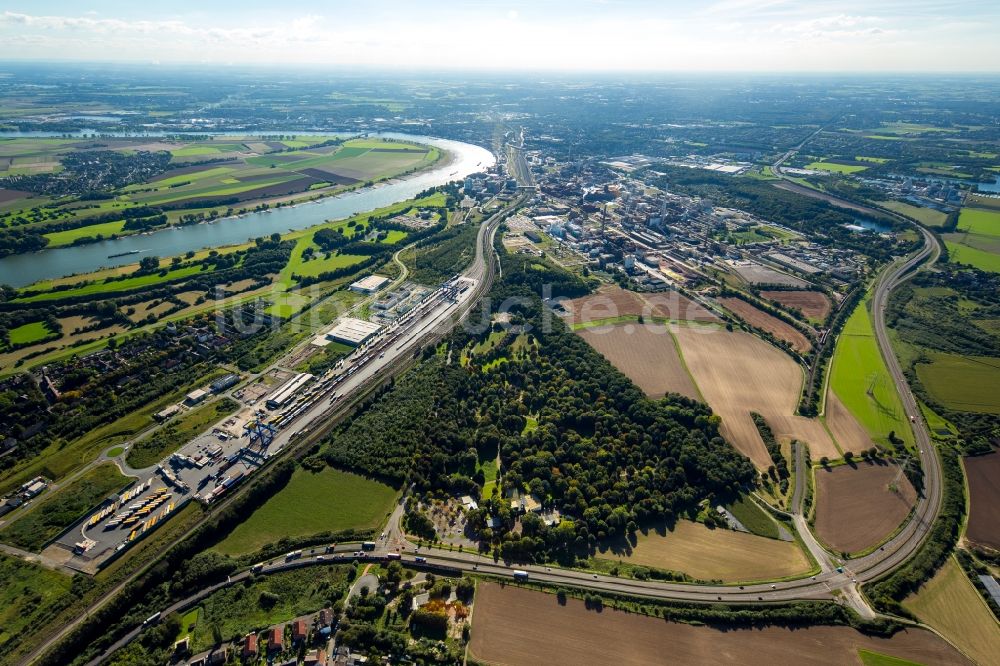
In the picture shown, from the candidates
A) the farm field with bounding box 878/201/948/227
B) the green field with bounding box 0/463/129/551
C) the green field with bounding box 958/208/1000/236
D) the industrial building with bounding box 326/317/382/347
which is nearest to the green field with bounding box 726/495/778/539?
the industrial building with bounding box 326/317/382/347

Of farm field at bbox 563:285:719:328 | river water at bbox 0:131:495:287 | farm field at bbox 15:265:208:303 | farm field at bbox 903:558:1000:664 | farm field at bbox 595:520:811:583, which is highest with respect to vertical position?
river water at bbox 0:131:495:287

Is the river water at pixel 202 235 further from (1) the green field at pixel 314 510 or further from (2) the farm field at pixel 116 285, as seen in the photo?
(1) the green field at pixel 314 510

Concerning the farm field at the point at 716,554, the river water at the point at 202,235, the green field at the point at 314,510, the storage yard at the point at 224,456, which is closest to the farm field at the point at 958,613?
the farm field at the point at 716,554

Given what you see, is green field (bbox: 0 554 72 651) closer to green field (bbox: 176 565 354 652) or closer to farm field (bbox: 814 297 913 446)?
green field (bbox: 176 565 354 652)

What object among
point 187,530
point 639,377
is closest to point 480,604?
point 187,530

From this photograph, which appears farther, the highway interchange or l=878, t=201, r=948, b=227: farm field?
l=878, t=201, r=948, b=227: farm field

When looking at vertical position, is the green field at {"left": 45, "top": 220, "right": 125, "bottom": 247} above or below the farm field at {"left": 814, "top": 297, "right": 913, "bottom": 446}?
above

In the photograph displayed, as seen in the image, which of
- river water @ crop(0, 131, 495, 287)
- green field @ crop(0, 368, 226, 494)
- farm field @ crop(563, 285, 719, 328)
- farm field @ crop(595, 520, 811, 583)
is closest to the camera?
farm field @ crop(595, 520, 811, 583)
